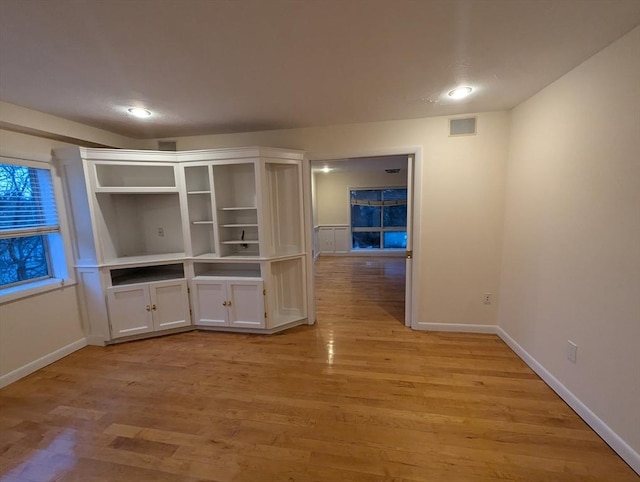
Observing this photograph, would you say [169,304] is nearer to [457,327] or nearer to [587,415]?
[457,327]

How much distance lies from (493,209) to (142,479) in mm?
3560

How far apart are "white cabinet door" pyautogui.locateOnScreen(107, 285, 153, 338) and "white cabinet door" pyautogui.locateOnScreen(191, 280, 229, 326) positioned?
50 cm

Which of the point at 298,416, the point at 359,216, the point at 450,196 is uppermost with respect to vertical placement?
the point at 450,196

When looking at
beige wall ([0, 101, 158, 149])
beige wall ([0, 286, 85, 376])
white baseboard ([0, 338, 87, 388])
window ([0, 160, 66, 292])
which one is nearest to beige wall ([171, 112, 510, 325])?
beige wall ([0, 101, 158, 149])

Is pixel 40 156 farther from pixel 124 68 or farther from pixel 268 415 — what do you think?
pixel 268 415

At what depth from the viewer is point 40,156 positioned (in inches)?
103

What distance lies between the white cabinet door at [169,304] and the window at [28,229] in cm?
92

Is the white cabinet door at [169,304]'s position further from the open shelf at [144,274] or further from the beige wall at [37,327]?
the beige wall at [37,327]

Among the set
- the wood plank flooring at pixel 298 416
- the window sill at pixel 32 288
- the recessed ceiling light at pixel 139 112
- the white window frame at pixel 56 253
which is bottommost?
the wood plank flooring at pixel 298 416

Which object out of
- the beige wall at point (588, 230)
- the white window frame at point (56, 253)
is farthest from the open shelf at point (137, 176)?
the beige wall at point (588, 230)

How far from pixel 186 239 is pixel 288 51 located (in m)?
2.36

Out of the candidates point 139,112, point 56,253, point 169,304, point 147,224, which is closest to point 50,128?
point 139,112

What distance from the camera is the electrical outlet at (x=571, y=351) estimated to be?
1.90 metres

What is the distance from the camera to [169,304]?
3162 millimetres
